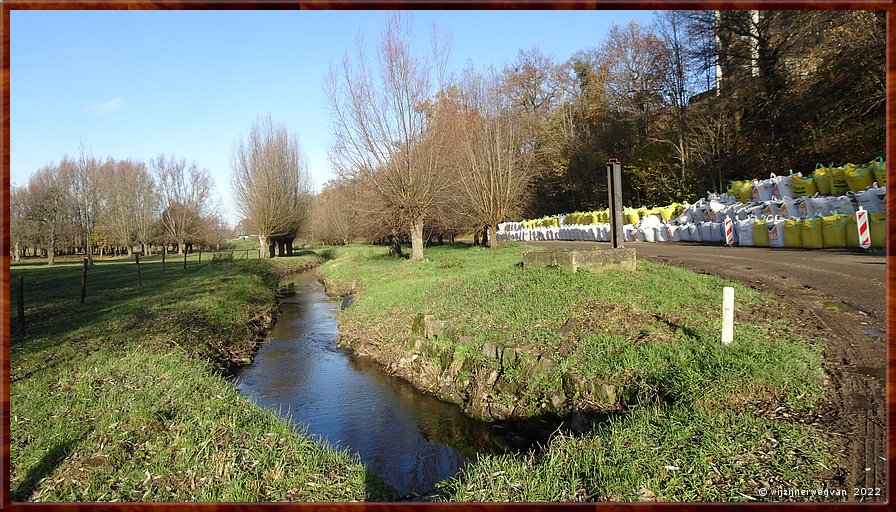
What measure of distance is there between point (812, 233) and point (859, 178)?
82.1 inches

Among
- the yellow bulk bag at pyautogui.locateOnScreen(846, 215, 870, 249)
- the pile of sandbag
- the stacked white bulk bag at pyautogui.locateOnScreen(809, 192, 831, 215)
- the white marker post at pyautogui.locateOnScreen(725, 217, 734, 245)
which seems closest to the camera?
the yellow bulk bag at pyautogui.locateOnScreen(846, 215, 870, 249)

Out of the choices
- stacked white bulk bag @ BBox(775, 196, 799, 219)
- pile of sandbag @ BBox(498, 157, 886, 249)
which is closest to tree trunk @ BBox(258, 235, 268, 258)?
pile of sandbag @ BBox(498, 157, 886, 249)

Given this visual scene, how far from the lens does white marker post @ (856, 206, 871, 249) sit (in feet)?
41.0

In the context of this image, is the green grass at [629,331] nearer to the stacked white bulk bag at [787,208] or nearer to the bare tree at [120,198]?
the stacked white bulk bag at [787,208]

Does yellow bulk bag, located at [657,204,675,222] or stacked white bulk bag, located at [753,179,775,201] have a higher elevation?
stacked white bulk bag, located at [753,179,775,201]

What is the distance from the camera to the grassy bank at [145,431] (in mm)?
4266

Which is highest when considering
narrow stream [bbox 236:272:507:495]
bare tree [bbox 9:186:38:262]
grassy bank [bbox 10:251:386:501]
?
bare tree [bbox 9:186:38:262]

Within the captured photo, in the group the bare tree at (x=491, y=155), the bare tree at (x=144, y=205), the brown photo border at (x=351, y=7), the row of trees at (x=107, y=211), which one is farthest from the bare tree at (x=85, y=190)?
the brown photo border at (x=351, y=7)

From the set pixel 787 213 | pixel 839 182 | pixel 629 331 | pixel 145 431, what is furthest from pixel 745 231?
pixel 145 431

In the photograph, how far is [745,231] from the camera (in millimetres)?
17531

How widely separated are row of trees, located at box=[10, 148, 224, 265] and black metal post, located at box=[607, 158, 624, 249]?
893 centimetres

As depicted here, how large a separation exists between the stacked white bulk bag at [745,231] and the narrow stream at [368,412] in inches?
531

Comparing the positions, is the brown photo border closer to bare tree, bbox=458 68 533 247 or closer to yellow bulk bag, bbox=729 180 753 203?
yellow bulk bag, bbox=729 180 753 203

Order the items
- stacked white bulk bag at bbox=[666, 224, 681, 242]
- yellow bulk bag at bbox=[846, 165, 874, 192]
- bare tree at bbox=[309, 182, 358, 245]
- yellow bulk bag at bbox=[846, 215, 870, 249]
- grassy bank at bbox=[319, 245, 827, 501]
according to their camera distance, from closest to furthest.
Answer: grassy bank at bbox=[319, 245, 827, 501] < yellow bulk bag at bbox=[846, 215, 870, 249] < yellow bulk bag at bbox=[846, 165, 874, 192] < stacked white bulk bag at bbox=[666, 224, 681, 242] < bare tree at bbox=[309, 182, 358, 245]
